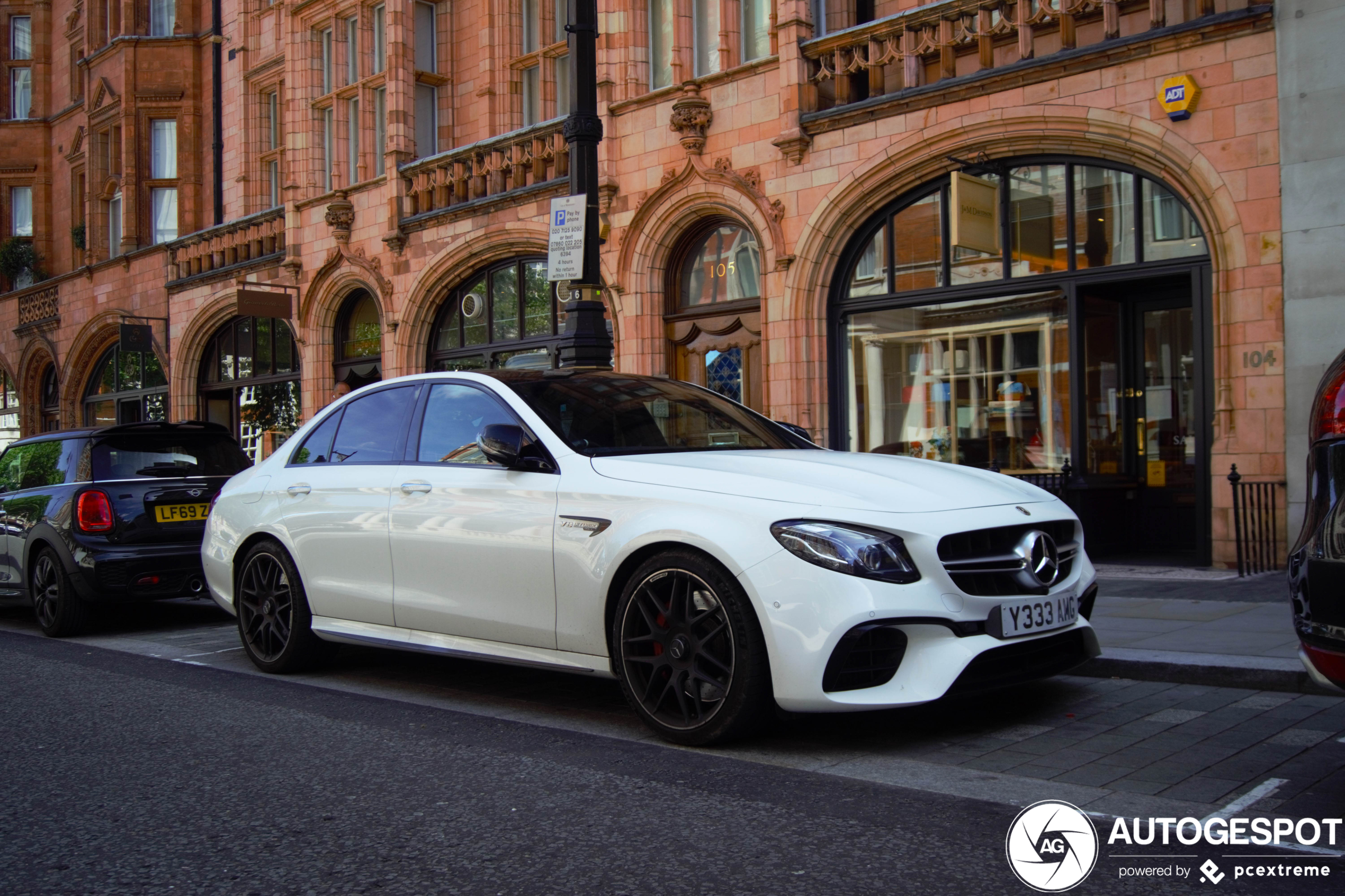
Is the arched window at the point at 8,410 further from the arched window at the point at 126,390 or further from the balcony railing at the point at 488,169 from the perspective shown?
the balcony railing at the point at 488,169

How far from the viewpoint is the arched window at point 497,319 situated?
17062 millimetres

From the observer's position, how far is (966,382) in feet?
40.7

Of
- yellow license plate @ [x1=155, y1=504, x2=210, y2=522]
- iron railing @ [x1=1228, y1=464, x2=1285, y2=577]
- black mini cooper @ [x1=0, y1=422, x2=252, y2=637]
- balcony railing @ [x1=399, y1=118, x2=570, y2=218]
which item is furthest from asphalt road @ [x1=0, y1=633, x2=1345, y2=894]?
balcony railing @ [x1=399, y1=118, x2=570, y2=218]

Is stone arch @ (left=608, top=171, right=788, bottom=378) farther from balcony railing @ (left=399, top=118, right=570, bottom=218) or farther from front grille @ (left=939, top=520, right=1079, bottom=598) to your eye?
front grille @ (left=939, top=520, right=1079, bottom=598)

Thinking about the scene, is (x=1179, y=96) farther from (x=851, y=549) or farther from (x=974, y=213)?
(x=851, y=549)

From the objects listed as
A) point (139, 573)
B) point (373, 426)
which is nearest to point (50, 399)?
point (139, 573)

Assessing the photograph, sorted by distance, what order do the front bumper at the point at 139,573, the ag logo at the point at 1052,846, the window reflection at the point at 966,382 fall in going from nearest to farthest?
the ag logo at the point at 1052,846 < the front bumper at the point at 139,573 < the window reflection at the point at 966,382

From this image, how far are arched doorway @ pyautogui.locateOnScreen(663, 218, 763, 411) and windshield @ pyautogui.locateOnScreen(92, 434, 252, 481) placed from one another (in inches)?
247

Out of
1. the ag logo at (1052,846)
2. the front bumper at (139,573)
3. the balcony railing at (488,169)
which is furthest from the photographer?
the balcony railing at (488,169)

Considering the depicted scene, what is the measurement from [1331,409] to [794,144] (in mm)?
9992

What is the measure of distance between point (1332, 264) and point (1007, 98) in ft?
11.1

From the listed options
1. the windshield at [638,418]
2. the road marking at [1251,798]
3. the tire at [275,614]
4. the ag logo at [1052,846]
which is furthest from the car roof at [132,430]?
the road marking at [1251,798]

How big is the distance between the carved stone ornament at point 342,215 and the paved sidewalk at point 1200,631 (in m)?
14.3

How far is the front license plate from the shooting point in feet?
14.8
